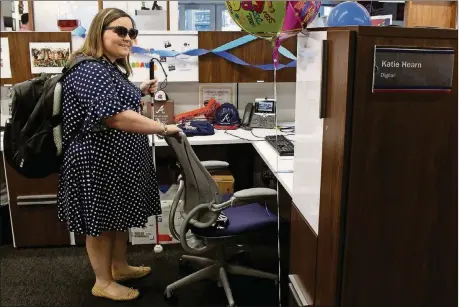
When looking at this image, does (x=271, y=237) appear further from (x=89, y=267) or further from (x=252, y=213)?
(x=89, y=267)

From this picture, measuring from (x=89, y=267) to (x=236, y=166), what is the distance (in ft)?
4.13

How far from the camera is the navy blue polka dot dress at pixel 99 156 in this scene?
6.37 feet

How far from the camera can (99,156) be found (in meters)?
2.04

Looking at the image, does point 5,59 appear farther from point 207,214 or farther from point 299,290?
point 299,290

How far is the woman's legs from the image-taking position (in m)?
2.27

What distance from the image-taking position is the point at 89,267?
107 inches

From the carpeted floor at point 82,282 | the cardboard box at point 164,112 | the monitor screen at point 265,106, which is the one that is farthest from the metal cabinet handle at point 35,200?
the monitor screen at point 265,106

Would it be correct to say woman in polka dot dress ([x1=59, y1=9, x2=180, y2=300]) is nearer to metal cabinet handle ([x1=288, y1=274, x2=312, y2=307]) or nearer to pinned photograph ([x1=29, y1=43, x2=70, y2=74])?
metal cabinet handle ([x1=288, y1=274, x2=312, y2=307])

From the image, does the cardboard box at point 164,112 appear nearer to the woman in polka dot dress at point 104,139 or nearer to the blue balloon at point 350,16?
the woman in polka dot dress at point 104,139

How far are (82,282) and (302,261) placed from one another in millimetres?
1420

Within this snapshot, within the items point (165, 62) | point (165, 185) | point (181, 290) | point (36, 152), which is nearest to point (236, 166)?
point (165, 185)

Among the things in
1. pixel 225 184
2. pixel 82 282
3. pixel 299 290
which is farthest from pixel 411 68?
pixel 82 282

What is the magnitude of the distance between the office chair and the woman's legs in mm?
276

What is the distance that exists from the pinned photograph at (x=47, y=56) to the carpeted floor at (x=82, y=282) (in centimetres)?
117
